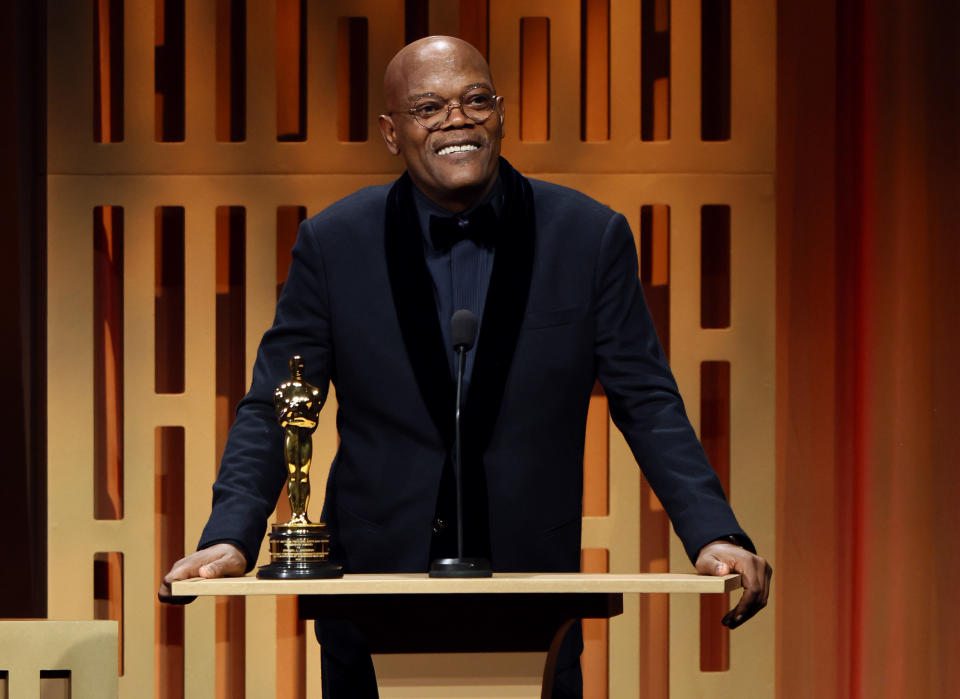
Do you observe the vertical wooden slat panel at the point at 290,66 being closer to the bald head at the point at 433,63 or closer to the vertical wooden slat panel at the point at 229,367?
the vertical wooden slat panel at the point at 229,367

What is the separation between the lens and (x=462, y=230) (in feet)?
6.48

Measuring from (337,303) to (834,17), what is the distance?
5.91 ft

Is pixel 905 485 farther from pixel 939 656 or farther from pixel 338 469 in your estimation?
pixel 338 469

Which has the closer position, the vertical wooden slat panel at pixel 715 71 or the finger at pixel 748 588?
the finger at pixel 748 588

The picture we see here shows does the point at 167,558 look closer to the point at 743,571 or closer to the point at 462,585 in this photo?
the point at 743,571

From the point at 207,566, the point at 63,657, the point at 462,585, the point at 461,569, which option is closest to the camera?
the point at 462,585

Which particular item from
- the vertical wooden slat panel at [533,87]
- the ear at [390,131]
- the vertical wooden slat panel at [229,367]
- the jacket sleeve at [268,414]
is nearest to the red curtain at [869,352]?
the vertical wooden slat panel at [533,87]

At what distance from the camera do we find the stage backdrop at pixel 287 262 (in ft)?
10.5

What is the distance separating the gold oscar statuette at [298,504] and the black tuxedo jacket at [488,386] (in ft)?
0.68

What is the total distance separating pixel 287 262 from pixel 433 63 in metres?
1.48

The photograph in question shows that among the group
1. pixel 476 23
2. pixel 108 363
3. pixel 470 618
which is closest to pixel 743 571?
pixel 470 618

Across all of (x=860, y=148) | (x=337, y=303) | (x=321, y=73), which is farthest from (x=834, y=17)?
(x=337, y=303)

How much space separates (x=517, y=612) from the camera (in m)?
1.47

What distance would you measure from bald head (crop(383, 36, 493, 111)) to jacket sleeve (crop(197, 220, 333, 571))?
10.6 inches
